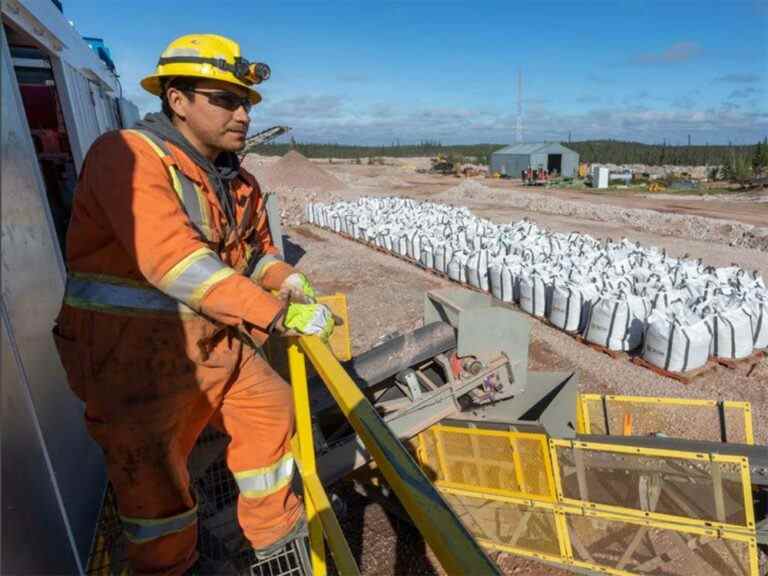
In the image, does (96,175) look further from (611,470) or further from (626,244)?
(626,244)

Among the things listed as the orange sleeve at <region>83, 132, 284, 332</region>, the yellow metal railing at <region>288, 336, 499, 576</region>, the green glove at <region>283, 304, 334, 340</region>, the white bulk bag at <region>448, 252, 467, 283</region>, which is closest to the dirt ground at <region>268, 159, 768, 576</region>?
the white bulk bag at <region>448, 252, 467, 283</region>

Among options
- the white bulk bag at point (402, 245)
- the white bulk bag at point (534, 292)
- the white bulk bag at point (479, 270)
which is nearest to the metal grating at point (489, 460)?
the white bulk bag at point (534, 292)

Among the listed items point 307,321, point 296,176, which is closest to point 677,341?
point 307,321

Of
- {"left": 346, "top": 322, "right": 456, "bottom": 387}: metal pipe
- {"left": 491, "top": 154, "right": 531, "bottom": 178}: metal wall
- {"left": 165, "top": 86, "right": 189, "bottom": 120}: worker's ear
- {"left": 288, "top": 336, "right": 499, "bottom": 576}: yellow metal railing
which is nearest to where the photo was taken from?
{"left": 288, "top": 336, "right": 499, "bottom": 576}: yellow metal railing

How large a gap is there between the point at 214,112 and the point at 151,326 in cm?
80

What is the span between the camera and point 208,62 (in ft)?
5.36

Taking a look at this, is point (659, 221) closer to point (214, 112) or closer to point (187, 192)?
point (214, 112)

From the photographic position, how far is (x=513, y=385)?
3.52 metres

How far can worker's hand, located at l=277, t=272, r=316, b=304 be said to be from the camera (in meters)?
1.98

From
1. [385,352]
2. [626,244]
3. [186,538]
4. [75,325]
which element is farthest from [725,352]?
[75,325]

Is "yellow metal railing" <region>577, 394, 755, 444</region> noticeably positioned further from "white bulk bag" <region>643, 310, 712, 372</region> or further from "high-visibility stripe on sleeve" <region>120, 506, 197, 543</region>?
"high-visibility stripe on sleeve" <region>120, 506, 197, 543</region>

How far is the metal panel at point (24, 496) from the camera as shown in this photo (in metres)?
1.37

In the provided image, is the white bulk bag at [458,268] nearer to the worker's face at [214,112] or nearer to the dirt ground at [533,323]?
the dirt ground at [533,323]

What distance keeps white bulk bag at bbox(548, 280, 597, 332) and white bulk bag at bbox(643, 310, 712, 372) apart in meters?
0.93
